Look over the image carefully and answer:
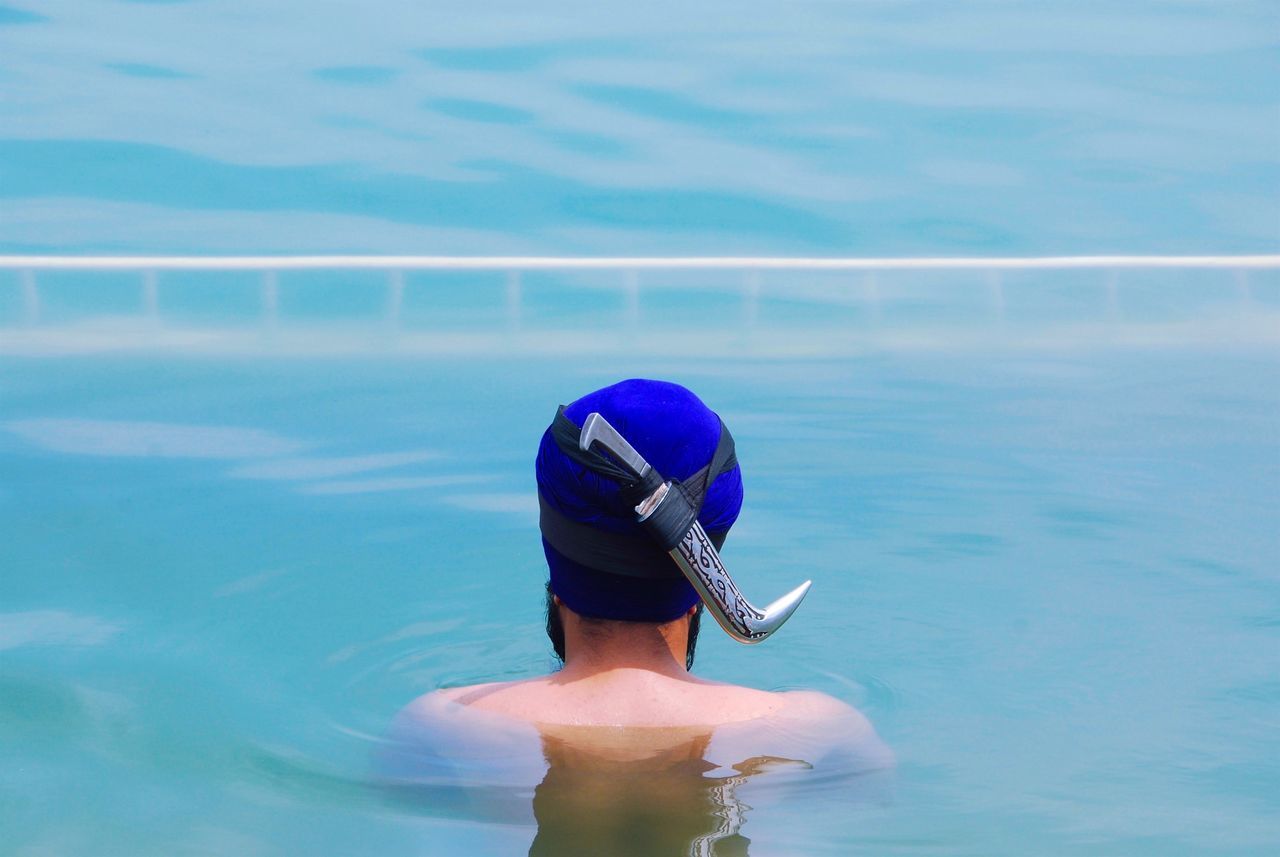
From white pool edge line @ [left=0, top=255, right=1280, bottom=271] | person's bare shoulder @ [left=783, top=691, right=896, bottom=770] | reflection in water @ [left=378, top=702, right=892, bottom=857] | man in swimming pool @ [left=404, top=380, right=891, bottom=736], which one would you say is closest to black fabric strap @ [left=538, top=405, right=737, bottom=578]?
Answer: man in swimming pool @ [left=404, top=380, right=891, bottom=736]

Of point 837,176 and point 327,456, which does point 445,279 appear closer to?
point 327,456

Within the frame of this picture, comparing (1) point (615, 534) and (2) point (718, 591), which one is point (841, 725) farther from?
(1) point (615, 534)

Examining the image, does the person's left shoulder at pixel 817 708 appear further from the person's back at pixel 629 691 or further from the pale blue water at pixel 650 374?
the pale blue water at pixel 650 374

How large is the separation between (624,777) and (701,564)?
287 mm

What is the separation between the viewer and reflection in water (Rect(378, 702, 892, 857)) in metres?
1.79

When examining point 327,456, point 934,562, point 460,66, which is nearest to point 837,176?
point 460,66

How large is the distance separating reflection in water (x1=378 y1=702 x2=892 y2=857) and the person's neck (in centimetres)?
8

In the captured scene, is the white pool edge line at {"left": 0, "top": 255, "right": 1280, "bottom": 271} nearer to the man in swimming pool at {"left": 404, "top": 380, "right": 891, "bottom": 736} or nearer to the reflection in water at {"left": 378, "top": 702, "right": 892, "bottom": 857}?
the reflection in water at {"left": 378, "top": 702, "right": 892, "bottom": 857}

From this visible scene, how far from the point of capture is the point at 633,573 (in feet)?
5.80

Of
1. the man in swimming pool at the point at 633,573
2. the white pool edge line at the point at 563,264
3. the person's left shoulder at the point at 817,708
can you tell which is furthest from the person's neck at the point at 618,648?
the white pool edge line at the point at 563,264

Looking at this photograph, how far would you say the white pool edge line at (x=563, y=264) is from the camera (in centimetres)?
664

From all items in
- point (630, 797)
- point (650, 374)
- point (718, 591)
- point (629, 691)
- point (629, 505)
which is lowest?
point (650, 374)

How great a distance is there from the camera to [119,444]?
4.53 metres

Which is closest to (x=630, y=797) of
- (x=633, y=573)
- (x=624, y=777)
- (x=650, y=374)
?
(x=624, y=777)
